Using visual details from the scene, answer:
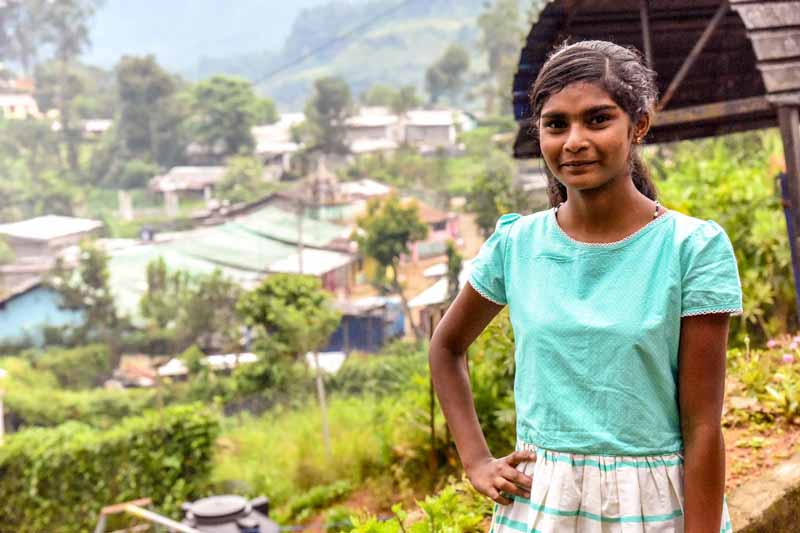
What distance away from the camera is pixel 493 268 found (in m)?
1.33

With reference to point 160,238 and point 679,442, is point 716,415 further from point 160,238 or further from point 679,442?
point 160,238

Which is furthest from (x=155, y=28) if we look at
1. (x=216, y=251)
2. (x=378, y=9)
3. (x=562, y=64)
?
(x=562, y=64)

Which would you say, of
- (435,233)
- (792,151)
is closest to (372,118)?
(435,233)

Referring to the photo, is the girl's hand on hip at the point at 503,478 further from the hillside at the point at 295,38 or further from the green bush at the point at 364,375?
the hillside at the point at 295,38

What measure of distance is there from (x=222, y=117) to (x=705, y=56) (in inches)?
907

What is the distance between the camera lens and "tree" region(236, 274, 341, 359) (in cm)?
953

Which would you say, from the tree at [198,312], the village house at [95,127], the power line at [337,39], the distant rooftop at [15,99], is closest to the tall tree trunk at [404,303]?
the tree at [198,312]

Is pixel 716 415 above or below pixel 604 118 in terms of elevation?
below

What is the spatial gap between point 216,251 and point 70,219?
14.9 feet

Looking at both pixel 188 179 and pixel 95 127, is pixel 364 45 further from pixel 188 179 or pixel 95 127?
pixel 188 179

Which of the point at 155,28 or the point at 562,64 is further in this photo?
the point at 155,28

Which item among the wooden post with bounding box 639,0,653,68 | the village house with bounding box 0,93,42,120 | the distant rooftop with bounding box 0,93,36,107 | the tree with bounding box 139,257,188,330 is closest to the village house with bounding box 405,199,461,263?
the tree with bounding box 139,257,188,330

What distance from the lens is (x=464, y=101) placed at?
28891 millimetres

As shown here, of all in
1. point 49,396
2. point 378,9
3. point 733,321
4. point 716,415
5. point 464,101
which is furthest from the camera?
point 378,9
